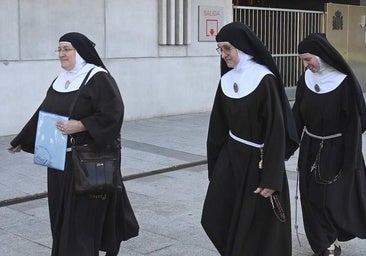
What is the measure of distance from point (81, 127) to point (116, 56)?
7.69 meters

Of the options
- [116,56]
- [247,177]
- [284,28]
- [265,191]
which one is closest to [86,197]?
[247,177]

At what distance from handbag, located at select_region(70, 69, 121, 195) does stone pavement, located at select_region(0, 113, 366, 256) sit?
1.19 m

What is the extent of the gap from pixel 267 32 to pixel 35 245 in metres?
10.9

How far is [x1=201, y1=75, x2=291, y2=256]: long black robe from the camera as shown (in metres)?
3.79

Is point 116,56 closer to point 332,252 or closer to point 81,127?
point 332,252

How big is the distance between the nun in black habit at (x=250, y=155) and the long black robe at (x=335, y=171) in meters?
0.82

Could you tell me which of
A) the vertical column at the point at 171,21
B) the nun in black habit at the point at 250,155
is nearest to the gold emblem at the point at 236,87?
the nun in black habit at the point at 250,155

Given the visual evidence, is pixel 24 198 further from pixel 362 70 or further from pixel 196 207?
pixel 362 70

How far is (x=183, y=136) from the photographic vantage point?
10453 mm

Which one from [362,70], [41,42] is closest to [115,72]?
[41,42]

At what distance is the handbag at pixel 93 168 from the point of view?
3891mm

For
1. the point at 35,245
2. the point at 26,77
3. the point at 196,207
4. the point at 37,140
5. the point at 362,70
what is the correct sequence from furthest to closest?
the point at 362,70, the point at 26,77, the point at 196,207, the point at 35,245, the point at 37,140

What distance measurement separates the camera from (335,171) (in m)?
4.76

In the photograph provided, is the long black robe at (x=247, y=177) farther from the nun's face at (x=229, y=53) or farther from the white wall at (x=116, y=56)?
the white wall at (x=116, y=56)
